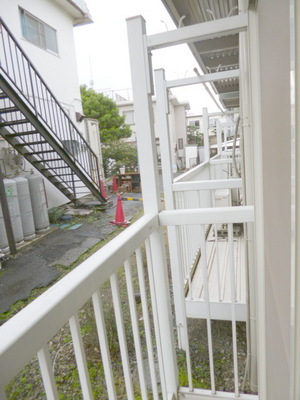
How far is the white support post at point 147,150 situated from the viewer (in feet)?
3.63

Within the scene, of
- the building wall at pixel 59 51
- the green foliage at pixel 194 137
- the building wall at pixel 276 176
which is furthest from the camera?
the green foliage at pixel 194 137

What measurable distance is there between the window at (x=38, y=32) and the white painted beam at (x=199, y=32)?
617cm

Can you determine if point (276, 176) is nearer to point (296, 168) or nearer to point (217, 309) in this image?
point (296, 168)

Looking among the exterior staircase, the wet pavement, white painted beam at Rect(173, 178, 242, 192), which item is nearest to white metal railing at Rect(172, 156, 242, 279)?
white painted beam at Rect(173, 178, 242, 192)

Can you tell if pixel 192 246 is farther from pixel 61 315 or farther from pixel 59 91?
pixel 59 91

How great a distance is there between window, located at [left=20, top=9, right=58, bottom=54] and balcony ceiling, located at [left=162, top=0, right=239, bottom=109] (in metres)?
4.53

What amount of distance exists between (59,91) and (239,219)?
6995 mm

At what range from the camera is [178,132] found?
1920 centimetres

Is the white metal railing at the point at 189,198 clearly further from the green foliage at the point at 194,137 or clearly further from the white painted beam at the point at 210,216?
the green foliage at the point at 194,137

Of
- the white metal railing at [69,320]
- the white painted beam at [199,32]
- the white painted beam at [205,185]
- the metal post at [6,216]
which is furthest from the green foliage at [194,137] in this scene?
the white metal railing at [69,320]

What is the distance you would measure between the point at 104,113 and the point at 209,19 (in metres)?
12.4

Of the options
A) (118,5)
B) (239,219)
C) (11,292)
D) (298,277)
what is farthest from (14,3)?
(298,277)

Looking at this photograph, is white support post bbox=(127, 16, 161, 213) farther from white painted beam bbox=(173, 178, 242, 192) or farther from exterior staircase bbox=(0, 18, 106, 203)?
exterior staircase bbox=(0, 18, 106, 203)

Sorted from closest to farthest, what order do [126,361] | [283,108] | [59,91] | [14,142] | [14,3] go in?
1. [283,108]
2. [126,361]
3. [14,142]
4. [14,3]
5. [59,91]
